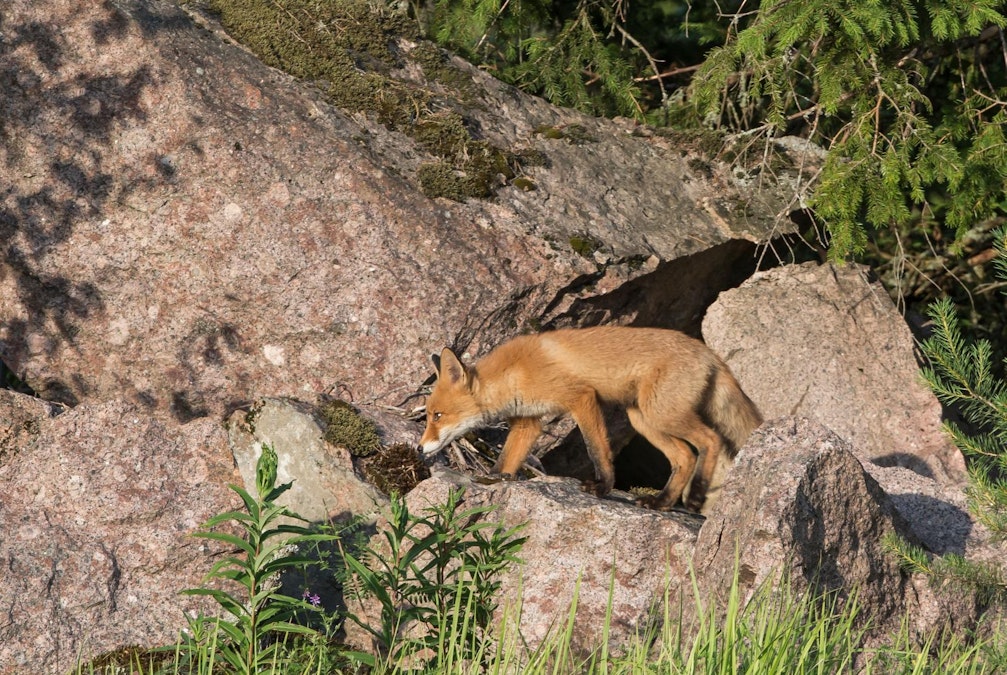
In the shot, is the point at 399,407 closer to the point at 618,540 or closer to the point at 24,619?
the point at 618,540

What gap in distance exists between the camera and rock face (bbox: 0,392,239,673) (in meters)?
5.24

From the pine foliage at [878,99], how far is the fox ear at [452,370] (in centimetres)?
277

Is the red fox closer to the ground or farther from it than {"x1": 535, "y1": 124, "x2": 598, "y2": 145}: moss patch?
closer to the ground

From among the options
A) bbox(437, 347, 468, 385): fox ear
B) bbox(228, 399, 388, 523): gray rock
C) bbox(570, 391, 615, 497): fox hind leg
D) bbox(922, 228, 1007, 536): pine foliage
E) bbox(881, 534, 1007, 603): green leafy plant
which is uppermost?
bbox(922, 228, 1007, 536): pine foliage

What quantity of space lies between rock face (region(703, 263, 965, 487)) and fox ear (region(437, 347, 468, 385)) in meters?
2.48

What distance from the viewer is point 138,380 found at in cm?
664

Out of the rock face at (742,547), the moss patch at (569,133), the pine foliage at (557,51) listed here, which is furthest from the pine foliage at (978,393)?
the pine foliage at (557,51)

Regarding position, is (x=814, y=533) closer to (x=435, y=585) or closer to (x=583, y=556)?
(x=583, y=556)

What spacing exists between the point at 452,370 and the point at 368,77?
103 inches

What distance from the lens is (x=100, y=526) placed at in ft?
18.5

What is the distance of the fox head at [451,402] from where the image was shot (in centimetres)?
643

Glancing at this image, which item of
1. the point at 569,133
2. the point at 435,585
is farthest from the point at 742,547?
the point at 569,133

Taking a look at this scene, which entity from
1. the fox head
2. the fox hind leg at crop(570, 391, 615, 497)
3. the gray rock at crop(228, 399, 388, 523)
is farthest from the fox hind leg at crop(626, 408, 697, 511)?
the gray rock at crop(228, 399, 388, 523)

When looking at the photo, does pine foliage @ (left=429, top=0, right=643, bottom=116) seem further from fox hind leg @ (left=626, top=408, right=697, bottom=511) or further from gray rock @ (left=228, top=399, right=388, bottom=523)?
gray rock @ (left=228, top=399, right=388, bottom=523)
